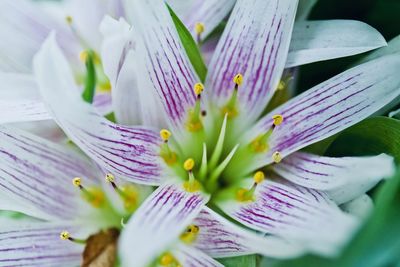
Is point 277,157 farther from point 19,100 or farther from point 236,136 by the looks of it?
point 19,100

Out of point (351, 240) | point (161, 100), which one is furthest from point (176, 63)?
point (351, 240)

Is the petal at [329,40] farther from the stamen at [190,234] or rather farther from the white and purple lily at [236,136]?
the stamen at [190,234]

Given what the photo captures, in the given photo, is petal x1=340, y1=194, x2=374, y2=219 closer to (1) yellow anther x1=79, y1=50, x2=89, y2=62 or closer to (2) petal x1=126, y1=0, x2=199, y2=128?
(2) petal x1=126, y1=0, x2=199, y2=128

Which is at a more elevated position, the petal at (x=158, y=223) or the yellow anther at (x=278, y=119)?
the yellow anther at (x=278, y=119)

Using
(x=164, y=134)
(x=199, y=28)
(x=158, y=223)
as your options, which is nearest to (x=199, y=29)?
(x=199, y=28)

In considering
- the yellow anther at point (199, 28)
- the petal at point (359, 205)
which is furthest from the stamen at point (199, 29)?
the petal at point (359, 205)

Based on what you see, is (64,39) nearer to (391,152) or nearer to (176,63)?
(176,63)
